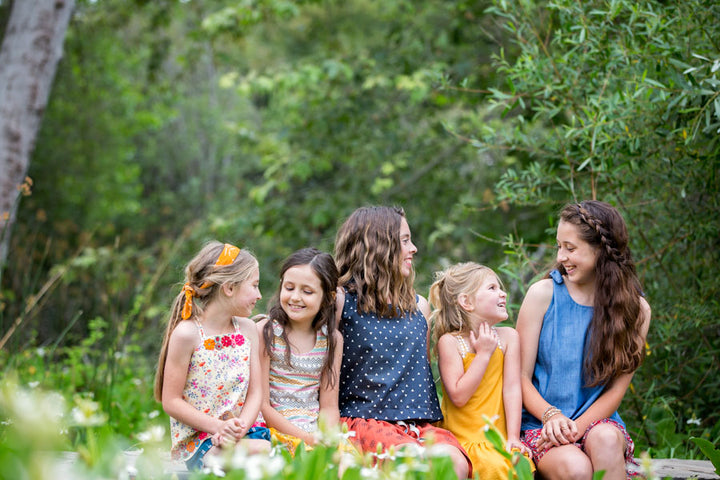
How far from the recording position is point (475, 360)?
277cm

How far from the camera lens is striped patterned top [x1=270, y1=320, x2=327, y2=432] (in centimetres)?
286

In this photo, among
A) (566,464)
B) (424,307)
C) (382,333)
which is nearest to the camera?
(566,464)

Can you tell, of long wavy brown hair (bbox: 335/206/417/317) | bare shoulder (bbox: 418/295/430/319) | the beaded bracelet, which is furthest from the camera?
bare shoulder (bbox: 418/295/430/319)

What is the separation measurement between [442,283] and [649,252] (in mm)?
1410

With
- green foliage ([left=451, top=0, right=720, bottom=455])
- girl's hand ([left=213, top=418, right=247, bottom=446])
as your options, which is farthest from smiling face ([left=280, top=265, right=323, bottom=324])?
green foliage ([left=451, top=0, right=720, bottom=455])

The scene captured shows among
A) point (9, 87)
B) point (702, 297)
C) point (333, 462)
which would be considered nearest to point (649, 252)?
point (702, 297)

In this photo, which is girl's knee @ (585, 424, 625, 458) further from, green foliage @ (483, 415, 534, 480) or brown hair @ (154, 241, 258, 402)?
brown hair @ (154, 241, 258, 402)

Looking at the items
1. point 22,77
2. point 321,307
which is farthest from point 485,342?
point 22,77

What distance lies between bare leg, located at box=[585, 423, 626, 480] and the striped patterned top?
106 cm

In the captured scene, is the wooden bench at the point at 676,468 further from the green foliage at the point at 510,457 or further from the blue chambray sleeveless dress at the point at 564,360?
the green foliage at the point at 510,457

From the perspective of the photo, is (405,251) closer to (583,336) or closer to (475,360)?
(475,360)

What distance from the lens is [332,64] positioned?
674 cm

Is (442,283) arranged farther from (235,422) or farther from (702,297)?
(702,297)

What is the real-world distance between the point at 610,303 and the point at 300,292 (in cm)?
121
